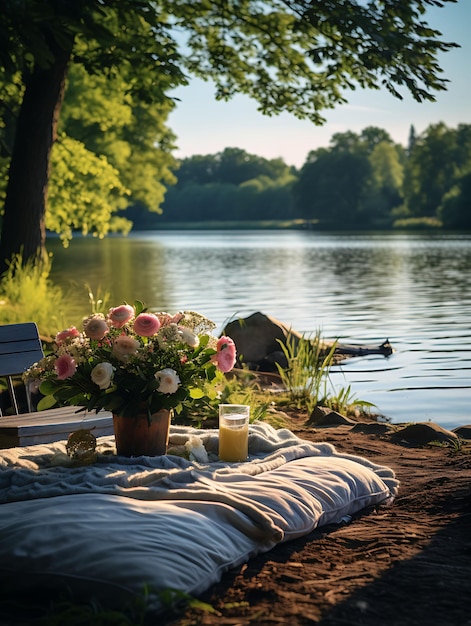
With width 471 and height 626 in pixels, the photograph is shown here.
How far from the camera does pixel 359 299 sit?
2067 centimetres

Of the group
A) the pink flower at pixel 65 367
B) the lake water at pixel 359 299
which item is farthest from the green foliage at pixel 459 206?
the pink flower at pixel 65 367

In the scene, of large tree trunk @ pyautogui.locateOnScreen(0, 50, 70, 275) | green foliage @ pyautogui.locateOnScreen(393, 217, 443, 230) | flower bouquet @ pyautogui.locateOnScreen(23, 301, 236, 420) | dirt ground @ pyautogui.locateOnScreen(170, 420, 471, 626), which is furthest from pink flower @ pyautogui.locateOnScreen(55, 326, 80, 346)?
green foliage @ pyautogui.locateOnScreen(393, 217, 443, 230)

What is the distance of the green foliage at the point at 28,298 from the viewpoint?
11.2 metres

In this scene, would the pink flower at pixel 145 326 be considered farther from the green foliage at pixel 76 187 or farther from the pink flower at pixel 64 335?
the green foliage at pixel 76 187

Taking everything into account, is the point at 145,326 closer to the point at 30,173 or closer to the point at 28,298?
the point at 28,298

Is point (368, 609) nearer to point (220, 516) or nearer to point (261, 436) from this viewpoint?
point (220, 516)

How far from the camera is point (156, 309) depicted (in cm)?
1830

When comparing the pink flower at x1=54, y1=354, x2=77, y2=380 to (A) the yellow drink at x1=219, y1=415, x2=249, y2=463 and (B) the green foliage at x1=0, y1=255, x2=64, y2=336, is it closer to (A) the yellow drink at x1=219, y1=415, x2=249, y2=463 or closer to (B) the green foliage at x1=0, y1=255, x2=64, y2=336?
(A) the yellow drink at x1=219, y1=415, x2=249, y2=463

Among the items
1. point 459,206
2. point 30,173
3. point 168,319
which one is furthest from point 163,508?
point 459,206

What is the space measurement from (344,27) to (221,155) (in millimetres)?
142030

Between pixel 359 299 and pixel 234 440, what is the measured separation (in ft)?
52.1

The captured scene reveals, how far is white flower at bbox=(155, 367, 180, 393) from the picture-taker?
15.2 ft

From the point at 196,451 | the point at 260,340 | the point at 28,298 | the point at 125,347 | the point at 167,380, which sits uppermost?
the point at 125,347

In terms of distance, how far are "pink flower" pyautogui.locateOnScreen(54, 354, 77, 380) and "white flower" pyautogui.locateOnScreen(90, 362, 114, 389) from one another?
13cm
